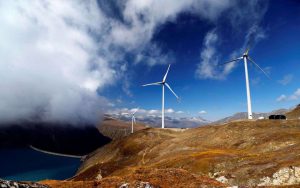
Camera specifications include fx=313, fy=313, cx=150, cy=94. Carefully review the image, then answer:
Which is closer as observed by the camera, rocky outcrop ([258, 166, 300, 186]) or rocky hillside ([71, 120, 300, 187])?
rocky hillside ([71, 120, 300, 187])

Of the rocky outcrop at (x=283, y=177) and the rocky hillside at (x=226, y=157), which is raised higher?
the rocky hillside at (x=226, y=157)

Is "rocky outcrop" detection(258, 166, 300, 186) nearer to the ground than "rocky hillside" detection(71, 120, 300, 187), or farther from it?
nearer to the ground

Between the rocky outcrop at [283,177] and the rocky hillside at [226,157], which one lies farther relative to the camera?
the rocky outcrop at [283,177]

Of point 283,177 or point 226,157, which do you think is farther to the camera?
point 226,157

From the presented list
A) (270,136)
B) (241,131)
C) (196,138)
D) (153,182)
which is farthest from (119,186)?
(196,138)

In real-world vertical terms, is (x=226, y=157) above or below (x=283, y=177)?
above

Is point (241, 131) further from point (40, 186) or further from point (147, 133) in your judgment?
point (40, 186)
